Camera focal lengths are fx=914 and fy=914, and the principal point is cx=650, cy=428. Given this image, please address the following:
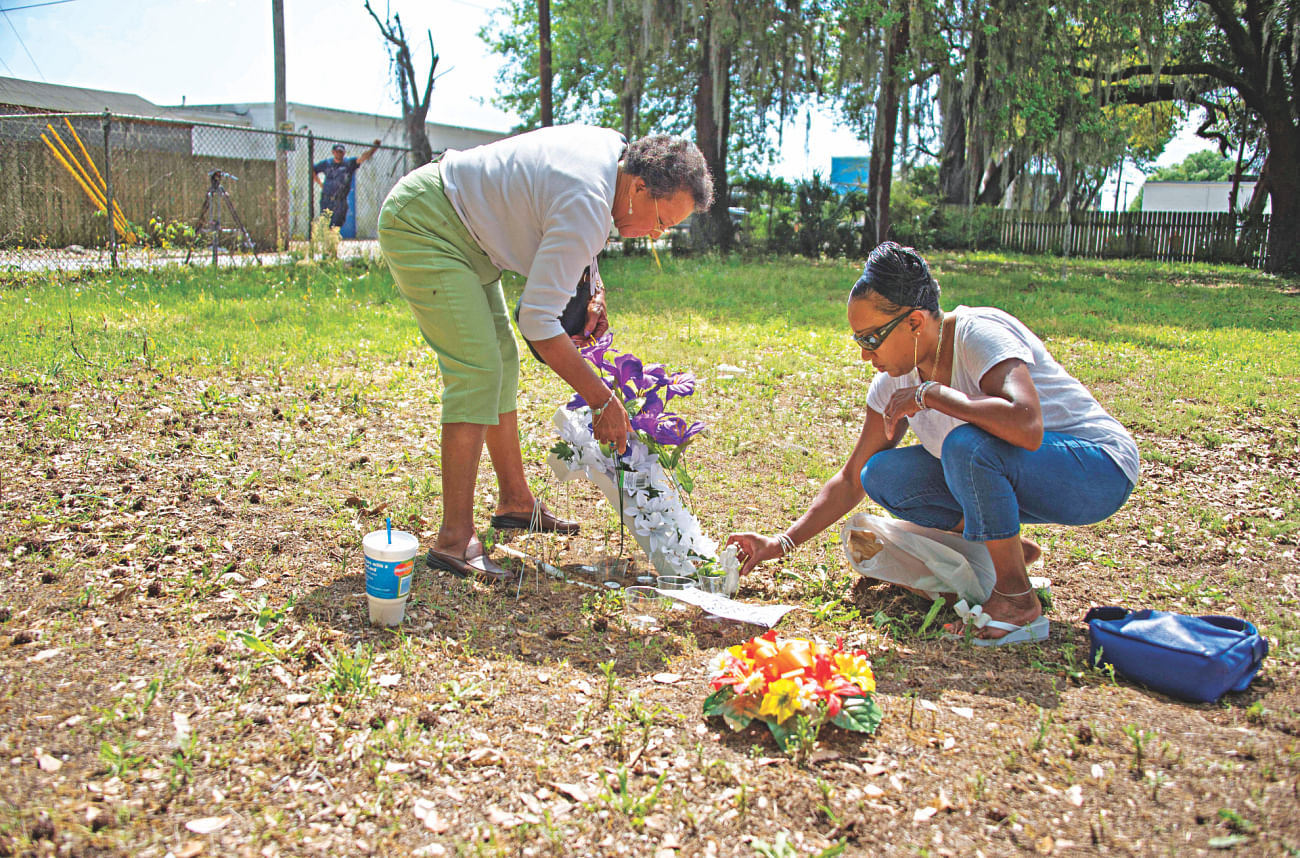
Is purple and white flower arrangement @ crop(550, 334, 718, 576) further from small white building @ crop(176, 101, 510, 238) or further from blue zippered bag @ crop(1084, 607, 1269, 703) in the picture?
small white building @ crop(176, 101, 510, 238)

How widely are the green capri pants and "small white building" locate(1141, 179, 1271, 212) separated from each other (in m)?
61.8

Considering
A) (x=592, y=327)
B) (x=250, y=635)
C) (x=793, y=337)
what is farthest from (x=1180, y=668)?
(x=793, y=337)

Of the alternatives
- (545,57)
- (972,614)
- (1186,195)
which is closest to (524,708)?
(972,614)

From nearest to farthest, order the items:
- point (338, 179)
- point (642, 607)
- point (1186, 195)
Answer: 1. point (642, 607)
2. point (338, 179)
3. point (1186, 195)

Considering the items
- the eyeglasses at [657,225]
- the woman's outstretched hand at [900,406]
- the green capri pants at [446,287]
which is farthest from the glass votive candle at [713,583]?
the eyeglasses at [657,225]

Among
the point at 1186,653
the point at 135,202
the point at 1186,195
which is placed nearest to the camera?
the point at 1186,653

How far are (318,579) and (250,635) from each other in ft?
2.03

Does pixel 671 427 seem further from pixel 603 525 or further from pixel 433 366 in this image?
pixel 433 366

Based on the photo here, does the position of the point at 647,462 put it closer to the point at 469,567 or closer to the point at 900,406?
the point at 469,567

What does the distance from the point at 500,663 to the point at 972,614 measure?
1.53 metres

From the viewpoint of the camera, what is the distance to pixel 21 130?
498 inches

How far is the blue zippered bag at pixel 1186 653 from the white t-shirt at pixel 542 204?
6.25 ft

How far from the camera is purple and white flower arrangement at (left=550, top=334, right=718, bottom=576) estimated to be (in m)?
3.26

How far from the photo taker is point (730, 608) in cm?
298
